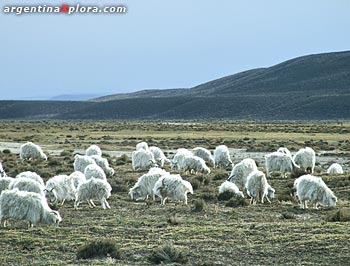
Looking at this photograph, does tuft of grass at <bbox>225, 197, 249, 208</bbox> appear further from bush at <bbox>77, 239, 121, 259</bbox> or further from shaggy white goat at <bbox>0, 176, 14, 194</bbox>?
shaggy white goat at <bbox>0, 176, 14, 194</bbox>

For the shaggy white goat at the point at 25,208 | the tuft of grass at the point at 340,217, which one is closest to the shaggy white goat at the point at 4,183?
the shaggy white goat at the point at 25,208

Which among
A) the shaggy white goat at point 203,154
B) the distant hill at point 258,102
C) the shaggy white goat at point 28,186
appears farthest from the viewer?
the distant hill at point 258,102

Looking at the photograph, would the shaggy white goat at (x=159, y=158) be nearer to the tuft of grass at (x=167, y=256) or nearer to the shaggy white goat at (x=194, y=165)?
the shaggy white goat at (x=194, y=165)

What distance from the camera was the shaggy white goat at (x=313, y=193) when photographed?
50.1 ft

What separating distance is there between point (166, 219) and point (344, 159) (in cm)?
2270

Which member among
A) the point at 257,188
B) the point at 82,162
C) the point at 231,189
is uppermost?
the point at 82,162

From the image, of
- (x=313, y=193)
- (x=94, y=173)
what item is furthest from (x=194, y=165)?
(x=313, y=193)

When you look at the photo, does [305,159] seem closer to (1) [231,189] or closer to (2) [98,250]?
(1) [231,189]

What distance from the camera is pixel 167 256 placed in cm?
973

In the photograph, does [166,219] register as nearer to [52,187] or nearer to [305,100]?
[52,187]

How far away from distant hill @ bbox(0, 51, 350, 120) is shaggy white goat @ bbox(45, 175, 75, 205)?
107 meters

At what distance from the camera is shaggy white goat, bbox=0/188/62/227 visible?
12531 millimetres

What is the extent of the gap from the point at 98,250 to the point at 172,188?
6142mm

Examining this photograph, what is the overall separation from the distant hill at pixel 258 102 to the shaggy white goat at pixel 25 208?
110m
